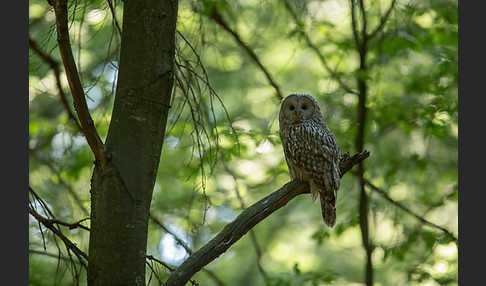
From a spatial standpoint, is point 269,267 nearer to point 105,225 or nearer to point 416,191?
point 416,191

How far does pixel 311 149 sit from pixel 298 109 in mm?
524

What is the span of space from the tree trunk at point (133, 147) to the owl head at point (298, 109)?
96.5 inches

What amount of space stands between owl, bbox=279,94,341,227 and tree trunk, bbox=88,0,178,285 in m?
1.86

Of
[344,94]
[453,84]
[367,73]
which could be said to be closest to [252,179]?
[344,94]

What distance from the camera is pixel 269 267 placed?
8844mm

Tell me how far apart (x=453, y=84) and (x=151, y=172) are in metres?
4.29

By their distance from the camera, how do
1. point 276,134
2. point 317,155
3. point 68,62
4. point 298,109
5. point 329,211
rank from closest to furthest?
point 68,62 → point 317,155 → point 329,211 → point 276,134 → point 298,109

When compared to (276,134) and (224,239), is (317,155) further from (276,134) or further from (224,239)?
(224,239)

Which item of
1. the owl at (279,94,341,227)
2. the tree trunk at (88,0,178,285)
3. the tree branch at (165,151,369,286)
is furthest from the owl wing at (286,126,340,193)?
the tree trunk at (88,0,178,285)

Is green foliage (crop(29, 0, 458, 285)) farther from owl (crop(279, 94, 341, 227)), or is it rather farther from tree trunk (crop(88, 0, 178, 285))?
tree trunk (crop(88, 0, 178, 285))

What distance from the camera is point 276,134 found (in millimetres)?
4465

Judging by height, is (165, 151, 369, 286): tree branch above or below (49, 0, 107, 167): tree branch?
below

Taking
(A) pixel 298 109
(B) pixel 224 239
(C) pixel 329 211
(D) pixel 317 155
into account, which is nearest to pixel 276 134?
(A) pixel 298 109

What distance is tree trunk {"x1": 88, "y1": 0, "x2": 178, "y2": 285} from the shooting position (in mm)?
2117
